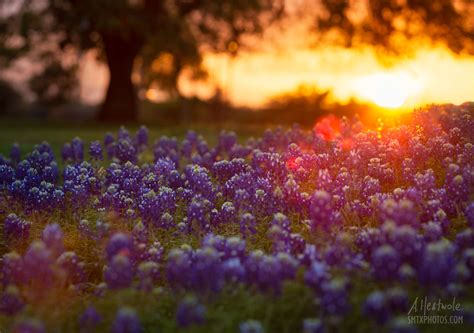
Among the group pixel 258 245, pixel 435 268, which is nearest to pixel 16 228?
pixel 258 245

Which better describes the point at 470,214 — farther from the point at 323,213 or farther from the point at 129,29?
the point at 129,29

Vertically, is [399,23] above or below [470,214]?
above

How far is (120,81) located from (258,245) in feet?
98.4

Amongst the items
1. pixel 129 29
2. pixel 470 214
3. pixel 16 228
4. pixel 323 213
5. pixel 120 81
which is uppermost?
pixel 129 29

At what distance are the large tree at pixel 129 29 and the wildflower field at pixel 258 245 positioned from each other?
22.0 metres

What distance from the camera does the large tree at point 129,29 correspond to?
31.3 meters

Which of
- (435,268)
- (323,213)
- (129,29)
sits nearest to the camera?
(435,268)

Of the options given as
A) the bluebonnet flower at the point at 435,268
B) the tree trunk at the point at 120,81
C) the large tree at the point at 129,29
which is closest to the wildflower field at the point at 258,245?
the bluebonnet flower at the point at 435,268

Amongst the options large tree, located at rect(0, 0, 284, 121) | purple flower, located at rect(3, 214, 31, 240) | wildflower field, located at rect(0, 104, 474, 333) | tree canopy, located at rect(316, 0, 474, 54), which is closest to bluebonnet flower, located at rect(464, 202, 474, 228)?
wildflower field, located at rect(0, 104, 474, 333)

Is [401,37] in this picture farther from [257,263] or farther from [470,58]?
[257,263]

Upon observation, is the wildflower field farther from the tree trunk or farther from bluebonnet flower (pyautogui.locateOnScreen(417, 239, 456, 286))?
the tree trunk

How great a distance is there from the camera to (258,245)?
292 inches

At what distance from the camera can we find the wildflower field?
216 inches

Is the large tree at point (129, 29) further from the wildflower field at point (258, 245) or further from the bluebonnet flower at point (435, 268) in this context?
the bluebonnet flower at point (435, 268)
